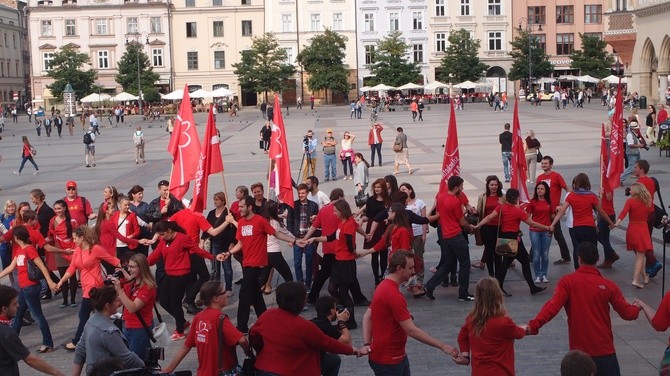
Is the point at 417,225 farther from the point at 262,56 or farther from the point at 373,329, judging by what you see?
the point at 262,56

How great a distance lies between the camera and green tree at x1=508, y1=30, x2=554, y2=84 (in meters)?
84.0

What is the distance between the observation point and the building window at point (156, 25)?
90.8 metres

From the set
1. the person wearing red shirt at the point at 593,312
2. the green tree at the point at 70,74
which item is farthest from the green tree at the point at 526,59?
the person wearing red shirt at the point at 593,312

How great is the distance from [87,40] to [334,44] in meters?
25.0

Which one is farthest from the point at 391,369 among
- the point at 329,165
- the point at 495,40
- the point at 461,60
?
the point at 495,40

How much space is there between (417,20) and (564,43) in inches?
585

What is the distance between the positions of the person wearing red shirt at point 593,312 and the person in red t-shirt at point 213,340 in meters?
2.45

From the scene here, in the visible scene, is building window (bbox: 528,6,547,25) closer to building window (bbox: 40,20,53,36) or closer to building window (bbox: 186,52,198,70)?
building window (bbox: 186,52,198,70)

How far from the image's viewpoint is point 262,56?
84.9 meters

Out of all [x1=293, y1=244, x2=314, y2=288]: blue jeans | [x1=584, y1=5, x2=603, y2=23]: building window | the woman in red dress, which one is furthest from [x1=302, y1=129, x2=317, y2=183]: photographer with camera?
[x1=584, y1=5, x2=603, y2=23]: building window

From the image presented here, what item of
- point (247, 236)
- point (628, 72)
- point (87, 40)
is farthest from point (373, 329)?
point (87, 40)

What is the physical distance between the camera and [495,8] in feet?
296

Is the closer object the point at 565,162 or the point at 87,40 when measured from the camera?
the point at 565,162

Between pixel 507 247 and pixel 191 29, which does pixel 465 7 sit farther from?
pixel 507 247
